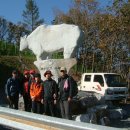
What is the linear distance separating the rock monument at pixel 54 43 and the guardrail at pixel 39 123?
906 centimetres

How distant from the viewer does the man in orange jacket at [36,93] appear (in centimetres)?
1201

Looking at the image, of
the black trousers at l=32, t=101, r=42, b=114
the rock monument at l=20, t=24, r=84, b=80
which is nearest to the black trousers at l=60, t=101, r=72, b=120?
the black trousers at l=32, t=101, r=42, b=114

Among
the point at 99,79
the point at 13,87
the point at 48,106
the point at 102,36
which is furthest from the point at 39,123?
the point at 102,36

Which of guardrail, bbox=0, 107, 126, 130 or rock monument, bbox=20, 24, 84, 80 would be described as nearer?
guardrail, bbox=0, 107, 126, 130

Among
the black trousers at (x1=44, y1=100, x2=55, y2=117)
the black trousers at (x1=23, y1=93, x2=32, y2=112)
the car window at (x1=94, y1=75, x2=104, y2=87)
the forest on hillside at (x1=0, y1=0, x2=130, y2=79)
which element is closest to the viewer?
the black trousers at (x1=44, y1=100, x2=55, y2=117)

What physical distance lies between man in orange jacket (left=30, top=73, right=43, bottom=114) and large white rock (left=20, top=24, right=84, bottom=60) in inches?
176

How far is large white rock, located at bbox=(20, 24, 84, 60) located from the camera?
1639 cm

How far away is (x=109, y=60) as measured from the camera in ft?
120

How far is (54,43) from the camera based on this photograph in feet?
56.7

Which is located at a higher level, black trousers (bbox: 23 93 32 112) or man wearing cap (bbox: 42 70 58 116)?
man wearing cap (bbox: 42 70 58 116)

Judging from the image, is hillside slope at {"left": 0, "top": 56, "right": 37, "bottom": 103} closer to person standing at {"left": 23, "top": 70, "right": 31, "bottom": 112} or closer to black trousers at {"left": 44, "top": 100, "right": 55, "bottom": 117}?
person standing at {"left": 23, "top": 70, "right": 31, "bottom": 112}

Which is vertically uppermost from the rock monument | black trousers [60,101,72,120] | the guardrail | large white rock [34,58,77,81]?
the rock monument

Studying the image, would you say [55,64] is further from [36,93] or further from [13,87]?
[36,93]

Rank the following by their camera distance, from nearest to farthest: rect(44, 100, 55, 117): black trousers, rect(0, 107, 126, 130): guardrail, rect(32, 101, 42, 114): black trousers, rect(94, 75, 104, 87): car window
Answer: rect(0, 107, 126, 130): guardrail < rect(44, 100, 55, 117): black trousers < rect(32, 101, 42, 114): black trousers < rect(94, 75, 104, 87): car window
